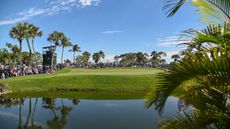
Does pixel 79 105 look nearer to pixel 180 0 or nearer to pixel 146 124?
pixel 146 124

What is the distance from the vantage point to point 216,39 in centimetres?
521

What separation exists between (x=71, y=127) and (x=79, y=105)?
8.36 meters

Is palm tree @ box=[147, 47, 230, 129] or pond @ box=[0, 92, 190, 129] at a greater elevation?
palm tree @ box=[147, 47, 230, 129]

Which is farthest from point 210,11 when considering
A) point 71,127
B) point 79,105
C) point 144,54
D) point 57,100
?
point 144,54

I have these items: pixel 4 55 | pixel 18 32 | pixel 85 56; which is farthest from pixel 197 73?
pixel 85 56

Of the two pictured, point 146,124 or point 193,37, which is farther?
point 146,124

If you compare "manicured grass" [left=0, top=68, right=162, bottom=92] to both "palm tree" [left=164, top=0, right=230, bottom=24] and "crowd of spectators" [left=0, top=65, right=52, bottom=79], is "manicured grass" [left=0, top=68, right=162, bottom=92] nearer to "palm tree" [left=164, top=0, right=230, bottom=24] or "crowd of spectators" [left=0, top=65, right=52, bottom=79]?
"crowd of spectators" [left=0, top=65, right=52, bottom=79]

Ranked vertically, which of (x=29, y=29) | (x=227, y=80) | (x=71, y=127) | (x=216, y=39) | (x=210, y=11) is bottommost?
(x=71, y=127)

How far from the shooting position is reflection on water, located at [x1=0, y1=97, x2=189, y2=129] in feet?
57.1

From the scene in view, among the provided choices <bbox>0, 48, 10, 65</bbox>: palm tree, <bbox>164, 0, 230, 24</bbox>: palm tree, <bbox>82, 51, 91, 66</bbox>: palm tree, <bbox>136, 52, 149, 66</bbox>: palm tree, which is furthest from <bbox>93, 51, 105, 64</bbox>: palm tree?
<bbox>164, 0, 230, 24</bbox>: palm tree

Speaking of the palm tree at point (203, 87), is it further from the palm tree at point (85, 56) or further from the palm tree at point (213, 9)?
the palm tree at point (85, 56)

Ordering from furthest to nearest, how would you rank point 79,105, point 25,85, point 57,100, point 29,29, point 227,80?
point 29,29
point 25,85
point 57,100
point 79,105
point 227,80

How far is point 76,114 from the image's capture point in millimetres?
20859

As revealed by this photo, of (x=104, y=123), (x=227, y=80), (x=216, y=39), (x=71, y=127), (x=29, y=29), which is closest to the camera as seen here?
(x=227, y=80)
